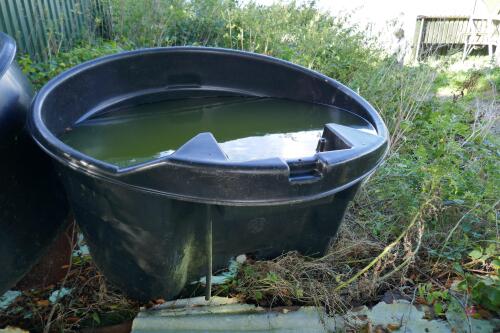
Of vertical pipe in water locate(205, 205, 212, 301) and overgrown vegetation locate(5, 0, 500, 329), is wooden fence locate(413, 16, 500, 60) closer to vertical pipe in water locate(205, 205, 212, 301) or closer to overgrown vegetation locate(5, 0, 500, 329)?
overgrown vegetation locate(5, 0, 500, 329)

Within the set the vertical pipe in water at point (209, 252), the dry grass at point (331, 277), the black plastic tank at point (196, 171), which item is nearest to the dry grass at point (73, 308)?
the black plastic tank at point (196, 171)

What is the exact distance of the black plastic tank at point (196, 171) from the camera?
3.53 ft

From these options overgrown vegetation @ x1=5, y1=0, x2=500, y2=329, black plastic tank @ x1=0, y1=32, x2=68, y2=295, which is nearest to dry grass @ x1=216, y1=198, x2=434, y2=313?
overgrown vegetation @ x1=5, y1=0, x2=500, y2=329

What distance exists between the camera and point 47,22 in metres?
3.66

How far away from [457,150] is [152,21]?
320 centimetres

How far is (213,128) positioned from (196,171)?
0.90 metres

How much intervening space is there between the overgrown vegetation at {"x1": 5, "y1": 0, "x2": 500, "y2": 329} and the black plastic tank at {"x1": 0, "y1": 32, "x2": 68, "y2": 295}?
0.29 meters

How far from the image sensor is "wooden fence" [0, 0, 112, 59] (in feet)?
10.6

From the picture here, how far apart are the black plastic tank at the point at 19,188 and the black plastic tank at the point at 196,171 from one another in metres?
0.10

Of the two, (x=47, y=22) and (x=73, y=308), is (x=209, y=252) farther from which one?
(x=47, y=22)

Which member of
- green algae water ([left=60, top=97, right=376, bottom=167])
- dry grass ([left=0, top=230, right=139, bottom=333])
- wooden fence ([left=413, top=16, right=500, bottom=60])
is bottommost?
wooden fence ([left=413, top=16, right=500, bottom=60])

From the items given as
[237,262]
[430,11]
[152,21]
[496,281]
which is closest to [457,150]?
[496,281]

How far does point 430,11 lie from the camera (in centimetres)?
1149

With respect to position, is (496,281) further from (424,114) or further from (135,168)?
(424,114)
